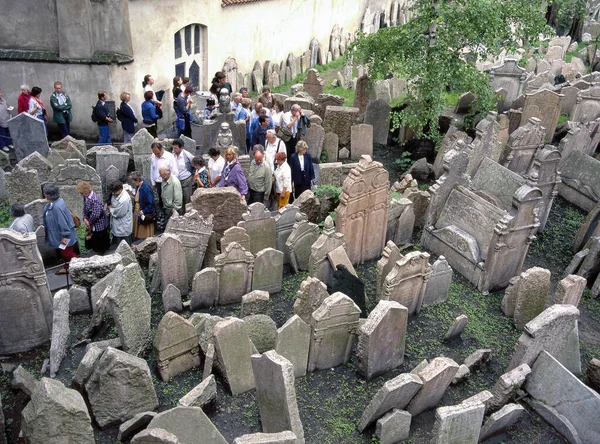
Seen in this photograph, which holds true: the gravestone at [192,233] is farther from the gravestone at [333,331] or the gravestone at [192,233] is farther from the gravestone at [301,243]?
the gravestone at [333,331]

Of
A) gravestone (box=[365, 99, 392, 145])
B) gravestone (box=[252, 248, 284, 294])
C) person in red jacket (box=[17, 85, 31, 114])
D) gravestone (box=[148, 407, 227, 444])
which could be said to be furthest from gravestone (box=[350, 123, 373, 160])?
gravestone (box=[148, 407, 227, 444])

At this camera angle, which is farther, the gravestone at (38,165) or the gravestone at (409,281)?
the gravestone at (38,165)

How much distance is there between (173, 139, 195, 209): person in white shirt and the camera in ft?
38.9

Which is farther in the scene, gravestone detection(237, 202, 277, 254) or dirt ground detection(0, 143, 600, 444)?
gravestone detection(237, 202, 277, 254)

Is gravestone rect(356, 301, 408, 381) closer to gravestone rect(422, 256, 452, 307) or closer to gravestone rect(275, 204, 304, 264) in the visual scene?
gravestone rect(422, 256, 452, 307)

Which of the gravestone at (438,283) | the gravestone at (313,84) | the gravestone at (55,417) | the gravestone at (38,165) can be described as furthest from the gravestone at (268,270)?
the gravestone at (313,84)

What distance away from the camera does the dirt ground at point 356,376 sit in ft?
24.7

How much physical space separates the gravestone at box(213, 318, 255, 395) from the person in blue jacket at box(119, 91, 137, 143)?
850 centimetres

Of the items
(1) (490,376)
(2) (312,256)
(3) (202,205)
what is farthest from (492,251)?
(3) (202,205)

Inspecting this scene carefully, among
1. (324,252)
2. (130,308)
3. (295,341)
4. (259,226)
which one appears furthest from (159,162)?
(295,341)

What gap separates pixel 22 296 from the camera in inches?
324

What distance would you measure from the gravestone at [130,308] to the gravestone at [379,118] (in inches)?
376

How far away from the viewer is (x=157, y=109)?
15.4m

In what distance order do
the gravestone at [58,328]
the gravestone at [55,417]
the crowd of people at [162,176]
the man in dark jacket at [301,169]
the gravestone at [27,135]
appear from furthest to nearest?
the gravestone at [27,135] → the man in dark jacket at [301,169] → the crowd of people at [162,176] → the gravestone at [58,328] → the gravestone at [55,417]
